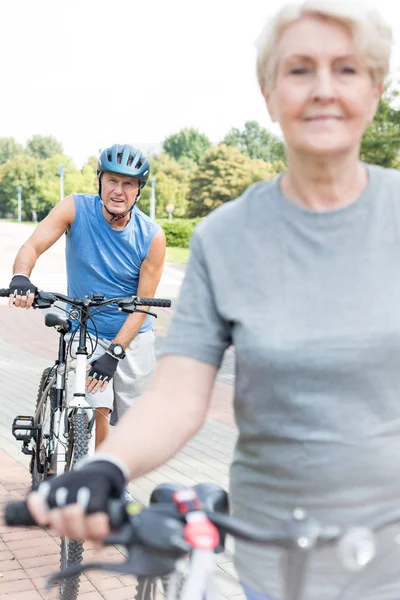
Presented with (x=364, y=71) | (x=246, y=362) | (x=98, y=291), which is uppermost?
(x=364, y=71)

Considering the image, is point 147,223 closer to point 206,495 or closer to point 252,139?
point 206,495

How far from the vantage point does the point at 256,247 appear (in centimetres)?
161

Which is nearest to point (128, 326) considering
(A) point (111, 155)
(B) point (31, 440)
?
(A) point (111, 155)

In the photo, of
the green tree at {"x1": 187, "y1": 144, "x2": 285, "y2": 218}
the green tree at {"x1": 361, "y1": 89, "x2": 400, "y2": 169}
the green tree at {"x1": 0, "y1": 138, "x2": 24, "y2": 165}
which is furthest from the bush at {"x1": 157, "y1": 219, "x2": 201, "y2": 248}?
the green tree at {"x1": 0, "y1": 138, "x2": 24, "y2": 165}

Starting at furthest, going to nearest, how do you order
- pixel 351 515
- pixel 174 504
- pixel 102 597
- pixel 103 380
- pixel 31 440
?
pixel 31 440 → pixel 103 380 → pixel 102 597 → pixel 351 515 → pixel 174 504

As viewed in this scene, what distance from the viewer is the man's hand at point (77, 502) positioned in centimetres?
128

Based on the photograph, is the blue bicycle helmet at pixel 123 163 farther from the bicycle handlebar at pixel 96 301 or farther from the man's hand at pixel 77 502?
the man's hand at pixel 77 502

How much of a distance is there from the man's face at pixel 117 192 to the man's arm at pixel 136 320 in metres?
0.25

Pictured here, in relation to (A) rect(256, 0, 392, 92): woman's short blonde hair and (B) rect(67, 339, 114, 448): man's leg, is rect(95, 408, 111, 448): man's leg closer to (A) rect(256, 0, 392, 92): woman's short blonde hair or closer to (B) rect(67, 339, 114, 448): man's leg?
(B) rect(67, 339, 114, 448): man's leg

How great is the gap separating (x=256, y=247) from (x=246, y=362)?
0.69ft

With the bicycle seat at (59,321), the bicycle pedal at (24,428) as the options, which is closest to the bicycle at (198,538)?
the bicycle seat at (59,321)

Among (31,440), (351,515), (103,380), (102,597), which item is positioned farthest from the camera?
(31,440)

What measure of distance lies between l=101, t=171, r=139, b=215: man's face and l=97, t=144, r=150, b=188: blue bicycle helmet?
36mm

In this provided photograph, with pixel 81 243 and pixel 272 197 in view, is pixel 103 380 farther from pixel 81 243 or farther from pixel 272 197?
pixel 272 197
